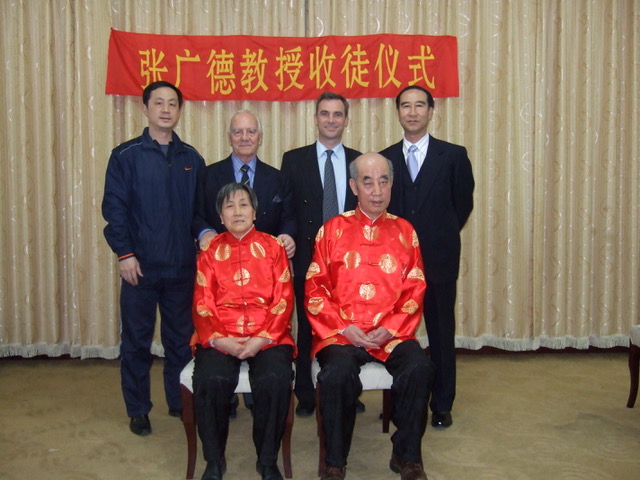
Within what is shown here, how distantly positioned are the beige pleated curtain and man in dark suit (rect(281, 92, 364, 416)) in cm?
110

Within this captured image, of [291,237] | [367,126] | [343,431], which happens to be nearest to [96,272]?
[291,237]

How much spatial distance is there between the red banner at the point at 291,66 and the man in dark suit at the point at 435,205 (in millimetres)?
1075

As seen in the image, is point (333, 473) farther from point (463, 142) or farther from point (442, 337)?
point (463, 142)

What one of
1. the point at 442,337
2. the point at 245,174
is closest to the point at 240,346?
the point at 245,174

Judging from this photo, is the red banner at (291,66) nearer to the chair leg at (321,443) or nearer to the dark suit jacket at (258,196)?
the dark suit jacket at (258,196)

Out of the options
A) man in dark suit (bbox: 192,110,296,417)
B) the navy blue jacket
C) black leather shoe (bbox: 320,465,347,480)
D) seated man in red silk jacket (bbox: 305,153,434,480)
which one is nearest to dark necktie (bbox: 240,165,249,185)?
man in dark suit (bbox: 192,110,296,417)

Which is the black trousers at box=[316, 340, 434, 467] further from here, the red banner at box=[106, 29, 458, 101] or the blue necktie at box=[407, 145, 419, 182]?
the red banner at box=[106, 29, 458, 101]

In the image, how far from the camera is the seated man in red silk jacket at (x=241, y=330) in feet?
7.71

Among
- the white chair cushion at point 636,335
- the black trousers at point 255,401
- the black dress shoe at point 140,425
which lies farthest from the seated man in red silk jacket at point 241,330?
the white chair cushion at point 636,335

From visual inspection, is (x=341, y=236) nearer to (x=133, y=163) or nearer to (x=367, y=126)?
(x=133, y=163)

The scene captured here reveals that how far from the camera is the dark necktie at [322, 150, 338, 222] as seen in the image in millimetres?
2947

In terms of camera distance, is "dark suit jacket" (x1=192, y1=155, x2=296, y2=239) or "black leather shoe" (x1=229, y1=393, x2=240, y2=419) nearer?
"dark suit jacket" (x1=192, y1=155, x2=296, y2=239)

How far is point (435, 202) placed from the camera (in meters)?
2.86

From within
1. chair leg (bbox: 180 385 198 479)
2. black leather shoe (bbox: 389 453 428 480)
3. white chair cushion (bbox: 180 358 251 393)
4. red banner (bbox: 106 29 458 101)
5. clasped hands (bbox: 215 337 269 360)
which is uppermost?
red banner (bbox: 106 29 458 101)
